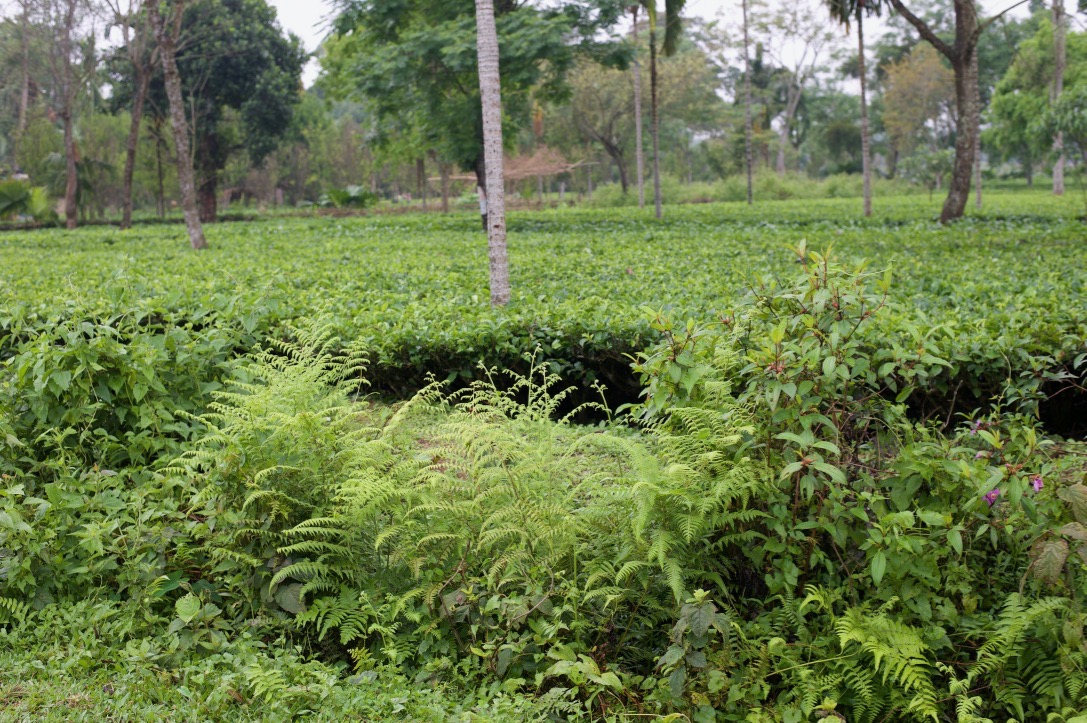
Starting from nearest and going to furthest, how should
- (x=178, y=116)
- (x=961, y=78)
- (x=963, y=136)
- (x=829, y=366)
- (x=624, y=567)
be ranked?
(x=829, y=366) < (x=624, y=567) < (x=178, y=116) < (x=961, y=78) < (x=963, y=136)

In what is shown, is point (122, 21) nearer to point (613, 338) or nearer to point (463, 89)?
point (463, 89)

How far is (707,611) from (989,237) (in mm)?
11808

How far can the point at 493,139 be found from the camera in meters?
7.70

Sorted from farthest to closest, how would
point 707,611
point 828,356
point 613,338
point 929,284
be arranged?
point 929,284 < point 613,338 < point 828,356 < point 707,611

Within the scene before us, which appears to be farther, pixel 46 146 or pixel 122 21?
pixel 46 146

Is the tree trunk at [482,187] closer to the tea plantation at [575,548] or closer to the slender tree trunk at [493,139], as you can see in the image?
the slender tree trunk at [493,139]

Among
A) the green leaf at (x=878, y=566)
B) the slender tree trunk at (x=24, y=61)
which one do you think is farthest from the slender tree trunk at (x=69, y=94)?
the green leaf at (x=878, y=566)

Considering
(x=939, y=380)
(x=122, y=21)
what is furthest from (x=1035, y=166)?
(x=939, y=380)

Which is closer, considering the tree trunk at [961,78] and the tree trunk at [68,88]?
the tree trunk at [961,78]

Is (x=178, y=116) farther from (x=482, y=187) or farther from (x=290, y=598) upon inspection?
(x=290, y=598)

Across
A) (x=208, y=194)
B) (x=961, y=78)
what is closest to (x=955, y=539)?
(x=961, y=78)

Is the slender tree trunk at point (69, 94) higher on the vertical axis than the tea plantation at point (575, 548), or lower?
higher

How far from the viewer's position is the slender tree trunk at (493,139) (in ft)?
25.0

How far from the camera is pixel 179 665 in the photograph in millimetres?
3146
